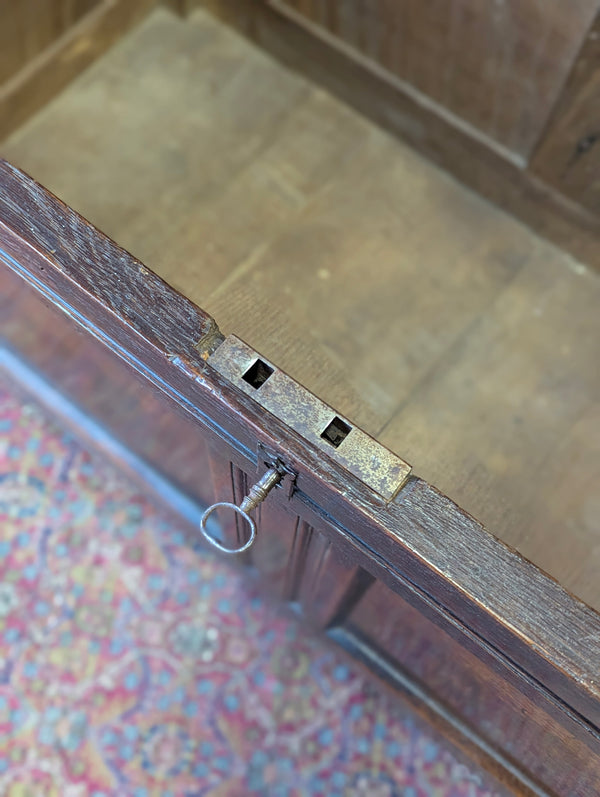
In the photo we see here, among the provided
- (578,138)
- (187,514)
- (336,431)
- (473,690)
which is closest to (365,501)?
(336,431)

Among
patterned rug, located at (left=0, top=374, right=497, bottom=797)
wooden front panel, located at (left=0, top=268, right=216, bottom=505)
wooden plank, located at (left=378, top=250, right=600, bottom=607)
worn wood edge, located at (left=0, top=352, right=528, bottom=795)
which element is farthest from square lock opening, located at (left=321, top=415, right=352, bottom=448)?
patterned rug, located at (left=0, top=374, right=497, bottom=797)

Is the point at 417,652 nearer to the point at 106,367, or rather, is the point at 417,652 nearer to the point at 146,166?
the point at 106,367

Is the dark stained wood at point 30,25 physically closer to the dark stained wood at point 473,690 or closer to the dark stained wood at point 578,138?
the dark stained wood at point 578,138

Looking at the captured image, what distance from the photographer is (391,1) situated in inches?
50.3

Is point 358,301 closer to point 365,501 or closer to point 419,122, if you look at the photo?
point 419,122

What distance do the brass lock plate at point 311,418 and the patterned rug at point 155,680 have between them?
2.35 ft

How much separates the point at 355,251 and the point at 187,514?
0.57 m

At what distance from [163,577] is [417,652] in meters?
0.61

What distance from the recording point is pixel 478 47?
4.08ft

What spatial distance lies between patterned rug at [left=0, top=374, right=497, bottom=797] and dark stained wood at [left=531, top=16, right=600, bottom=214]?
0.94m

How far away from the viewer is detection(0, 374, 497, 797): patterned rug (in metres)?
1.31

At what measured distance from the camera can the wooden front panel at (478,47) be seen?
3.80 ft

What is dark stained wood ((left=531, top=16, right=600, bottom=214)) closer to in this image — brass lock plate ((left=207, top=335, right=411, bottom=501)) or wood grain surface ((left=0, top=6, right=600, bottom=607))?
wood grain surface ((left=0, top=6, right=600, bottom=607))

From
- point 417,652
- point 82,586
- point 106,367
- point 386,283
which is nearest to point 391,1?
point 386,283
